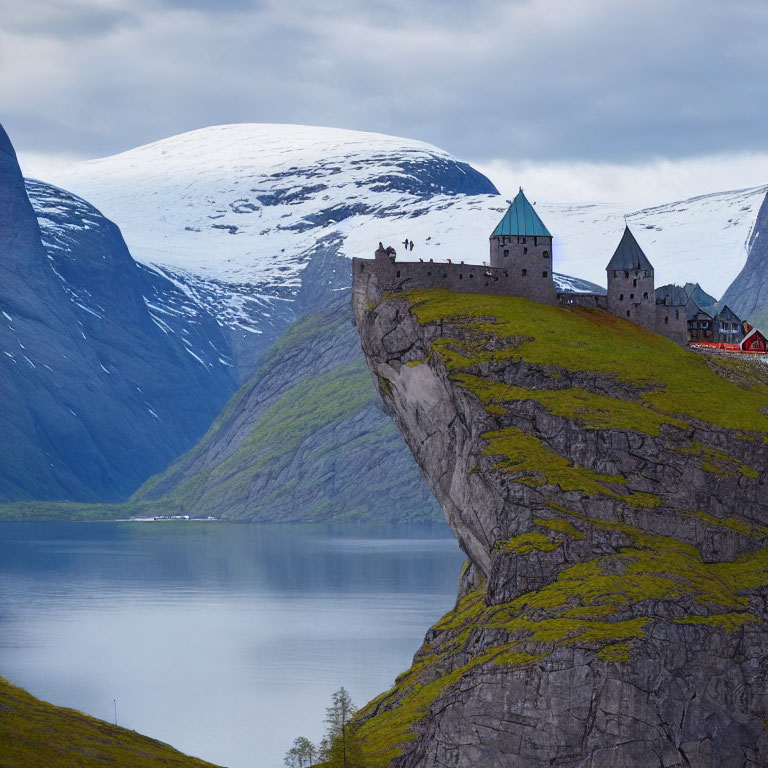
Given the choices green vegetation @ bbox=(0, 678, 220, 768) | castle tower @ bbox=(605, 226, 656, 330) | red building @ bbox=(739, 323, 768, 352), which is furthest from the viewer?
red building @ bbox=(739, 323, 768, 352)

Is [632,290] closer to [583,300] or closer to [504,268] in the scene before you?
[583,300]

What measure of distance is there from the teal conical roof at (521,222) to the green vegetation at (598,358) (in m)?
6.21

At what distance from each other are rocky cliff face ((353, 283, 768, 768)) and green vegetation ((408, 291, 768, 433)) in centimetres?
22

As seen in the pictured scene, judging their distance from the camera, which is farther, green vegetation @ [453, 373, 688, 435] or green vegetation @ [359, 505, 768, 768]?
green vegetation @ [453, 373, 688, 435]

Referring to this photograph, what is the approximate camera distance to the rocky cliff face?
343 feet

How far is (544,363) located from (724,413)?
15.5m

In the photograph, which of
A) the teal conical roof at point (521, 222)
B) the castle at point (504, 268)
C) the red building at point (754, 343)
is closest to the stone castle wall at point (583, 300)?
the castle at point (504, 268)

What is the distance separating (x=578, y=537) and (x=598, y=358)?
21512 millimetres

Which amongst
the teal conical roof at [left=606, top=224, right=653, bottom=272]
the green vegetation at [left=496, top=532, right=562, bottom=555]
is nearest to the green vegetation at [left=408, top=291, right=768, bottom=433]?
the teal conical roof at [left=606, top=224, right=653, bottom=272]

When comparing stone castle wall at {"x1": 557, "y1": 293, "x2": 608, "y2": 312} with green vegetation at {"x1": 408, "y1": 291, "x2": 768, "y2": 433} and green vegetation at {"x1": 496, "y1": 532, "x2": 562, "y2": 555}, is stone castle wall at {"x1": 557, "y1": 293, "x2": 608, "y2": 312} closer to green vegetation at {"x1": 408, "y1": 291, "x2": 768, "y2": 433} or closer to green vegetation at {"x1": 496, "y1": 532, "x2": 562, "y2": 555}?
green vegetation at {"x1": 408, "y1": 291, "x2": 768, "y2": 433}

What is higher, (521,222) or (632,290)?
(521,222)

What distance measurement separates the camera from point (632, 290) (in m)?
149

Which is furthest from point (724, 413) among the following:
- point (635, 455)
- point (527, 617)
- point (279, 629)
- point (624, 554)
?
point (279, 629)

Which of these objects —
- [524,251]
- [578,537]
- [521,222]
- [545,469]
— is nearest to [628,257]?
[524,251]
